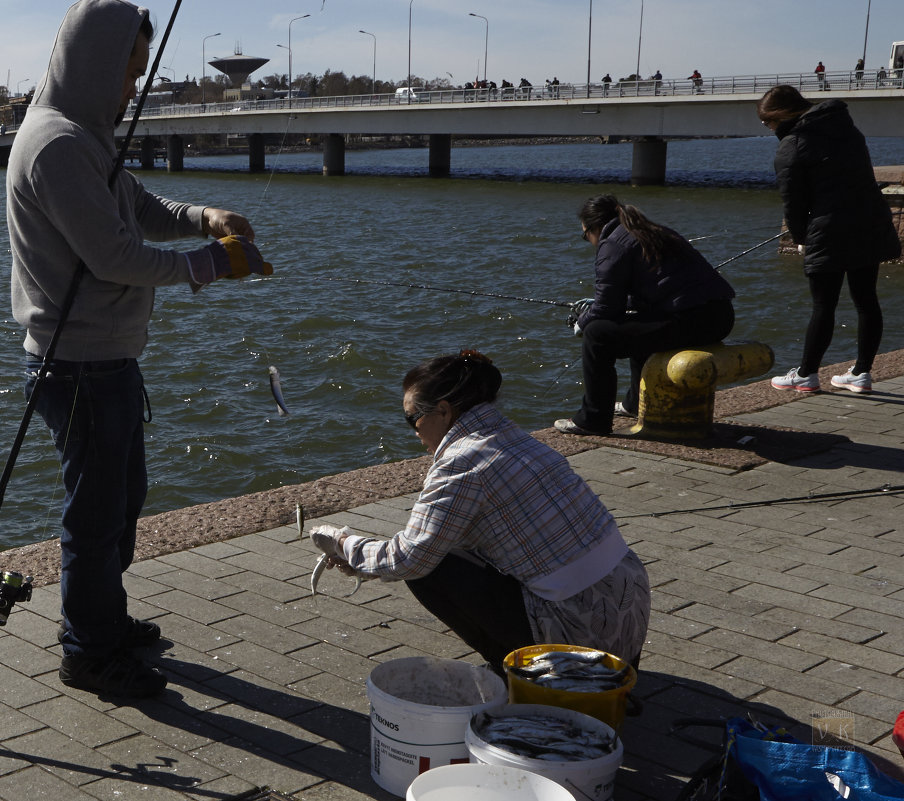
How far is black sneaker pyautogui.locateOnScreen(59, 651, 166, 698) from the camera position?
3.06 meters

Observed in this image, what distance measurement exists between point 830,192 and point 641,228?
1.30 metres

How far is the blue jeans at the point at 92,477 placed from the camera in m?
2.96

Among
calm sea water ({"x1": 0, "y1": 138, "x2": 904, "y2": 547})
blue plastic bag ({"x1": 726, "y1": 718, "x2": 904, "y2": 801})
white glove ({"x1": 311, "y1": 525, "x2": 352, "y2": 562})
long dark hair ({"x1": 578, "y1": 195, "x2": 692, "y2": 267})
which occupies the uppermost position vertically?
long dark hair ({"x1": 578, "y1": 195, "x2": 692, "y2": 267})

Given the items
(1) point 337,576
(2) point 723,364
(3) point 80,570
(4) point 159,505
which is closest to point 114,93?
(3) point 80,570

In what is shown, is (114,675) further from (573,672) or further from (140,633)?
(573,672)

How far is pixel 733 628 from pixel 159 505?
459cm

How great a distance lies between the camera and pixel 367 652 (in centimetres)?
344

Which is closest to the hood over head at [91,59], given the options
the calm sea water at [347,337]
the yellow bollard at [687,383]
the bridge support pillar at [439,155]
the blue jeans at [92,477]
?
the blue jeans at [92,477]

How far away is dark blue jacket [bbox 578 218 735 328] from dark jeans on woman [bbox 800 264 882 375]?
865mm

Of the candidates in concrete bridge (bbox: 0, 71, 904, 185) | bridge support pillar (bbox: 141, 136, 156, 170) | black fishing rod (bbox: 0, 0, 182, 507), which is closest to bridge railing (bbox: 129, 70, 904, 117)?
concrete bridge (bbox: 0, 71, 904, 185)

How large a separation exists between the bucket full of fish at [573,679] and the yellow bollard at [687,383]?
3.15 meters

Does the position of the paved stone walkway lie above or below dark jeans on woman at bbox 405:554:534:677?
below

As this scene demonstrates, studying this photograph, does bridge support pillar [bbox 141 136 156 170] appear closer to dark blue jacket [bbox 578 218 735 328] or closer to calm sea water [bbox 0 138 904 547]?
calm sea water [bbox 0 138 904 547]

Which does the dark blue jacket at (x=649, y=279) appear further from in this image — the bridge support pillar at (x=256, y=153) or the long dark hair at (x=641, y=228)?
the bridge support pillar at (x=256, y=153)
